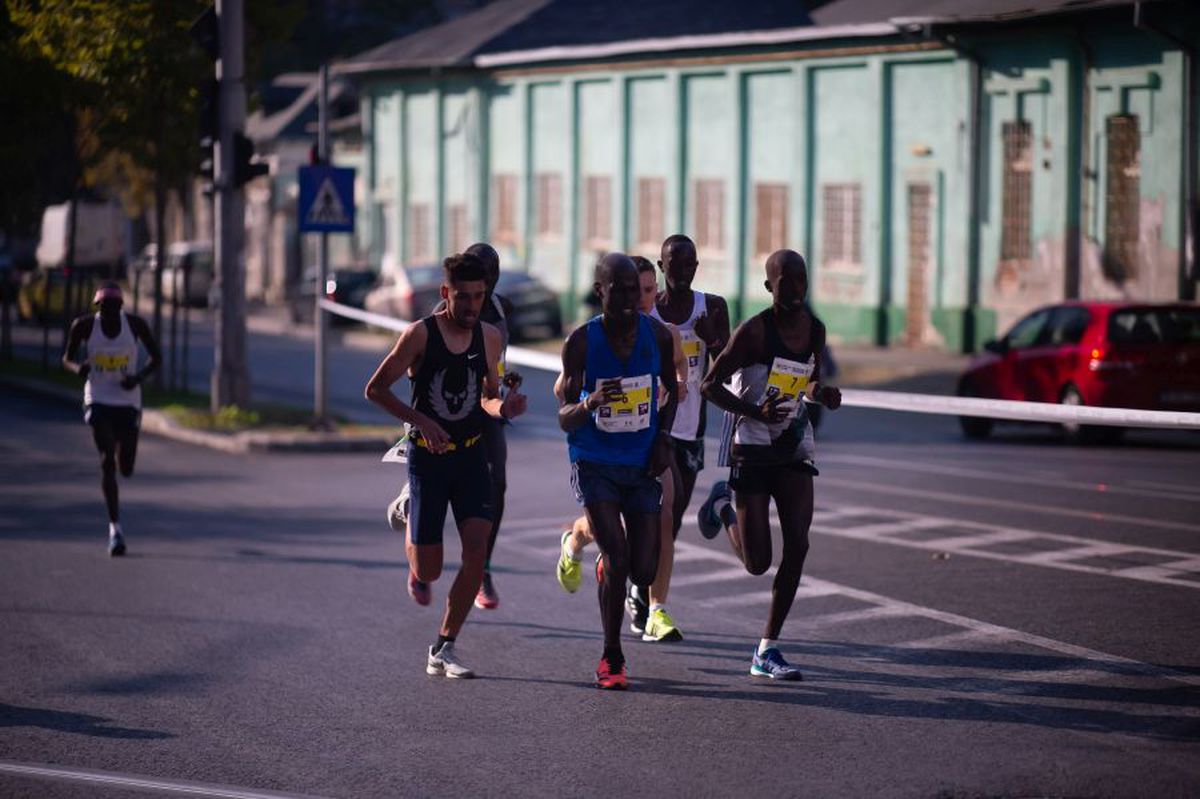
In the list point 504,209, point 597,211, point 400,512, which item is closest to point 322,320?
point 400,512

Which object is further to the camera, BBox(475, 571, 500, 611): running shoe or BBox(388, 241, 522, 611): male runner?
BBox(475, 571, 500, 611): running shoe

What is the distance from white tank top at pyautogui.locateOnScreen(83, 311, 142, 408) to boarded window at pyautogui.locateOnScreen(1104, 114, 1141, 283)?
834 inches

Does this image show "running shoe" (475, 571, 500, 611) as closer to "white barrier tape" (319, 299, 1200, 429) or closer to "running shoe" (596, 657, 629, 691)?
"white barrier tape" (319, 299, 1200, 429)

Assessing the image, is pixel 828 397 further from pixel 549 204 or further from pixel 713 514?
pixel 549 204

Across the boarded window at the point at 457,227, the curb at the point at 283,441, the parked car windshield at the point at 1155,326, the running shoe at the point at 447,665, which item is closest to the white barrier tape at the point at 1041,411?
the running shoe at the point at 447,665

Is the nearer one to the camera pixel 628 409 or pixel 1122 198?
pixel 628 409

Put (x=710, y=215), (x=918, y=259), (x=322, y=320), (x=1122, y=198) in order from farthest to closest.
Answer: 1. (x=710, y=215)
2. (x=918, y=259)
3. (x=1122, y=198)
4. (x=322, y=320)

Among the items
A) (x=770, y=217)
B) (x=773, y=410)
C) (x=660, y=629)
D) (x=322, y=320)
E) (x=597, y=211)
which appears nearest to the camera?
(x=773, y=410)

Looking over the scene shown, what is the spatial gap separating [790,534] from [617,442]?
0.86 m

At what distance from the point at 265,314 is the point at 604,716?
4594cm

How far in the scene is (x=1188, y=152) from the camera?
30234mm

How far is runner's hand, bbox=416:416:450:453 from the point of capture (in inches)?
355

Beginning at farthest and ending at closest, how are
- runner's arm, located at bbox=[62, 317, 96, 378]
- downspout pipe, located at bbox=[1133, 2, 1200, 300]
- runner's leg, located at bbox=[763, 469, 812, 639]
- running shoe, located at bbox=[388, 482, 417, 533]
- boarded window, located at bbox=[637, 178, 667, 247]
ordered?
boarded window, located at bbox=[637, 178, 667, 247]
downspout pipe, located at bbox=[1133, 2, 1200, 300]
runner's arm, located at bbox=[62, 317, 96, 378]
running shoe, located at bbox=[388, 482, 417, 533]
runner's leg, located at bbox=[763, 469, 812, 639]

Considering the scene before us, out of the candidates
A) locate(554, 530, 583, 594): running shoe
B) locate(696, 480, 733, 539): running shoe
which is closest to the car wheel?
locate(696, 480, 733, 539): running shoe
